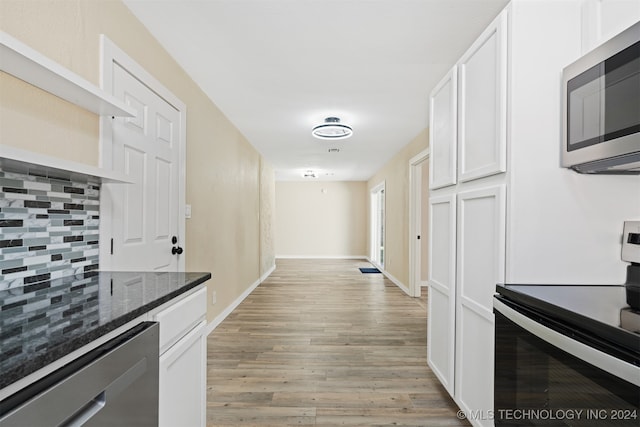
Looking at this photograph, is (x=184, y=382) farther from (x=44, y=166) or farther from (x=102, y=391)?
(x=44, y=166)

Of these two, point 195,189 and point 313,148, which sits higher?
point 313,148

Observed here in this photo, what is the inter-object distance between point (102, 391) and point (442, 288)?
1806 mm

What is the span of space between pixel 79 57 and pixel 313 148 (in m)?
3.90

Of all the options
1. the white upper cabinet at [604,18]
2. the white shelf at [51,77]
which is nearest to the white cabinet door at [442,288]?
the white upper cabinet at [604,18]

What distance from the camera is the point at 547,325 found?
96 centimetres

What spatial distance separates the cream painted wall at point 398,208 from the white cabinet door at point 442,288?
2.32m

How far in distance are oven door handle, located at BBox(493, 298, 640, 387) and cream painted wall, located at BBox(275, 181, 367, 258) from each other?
27.6 ft

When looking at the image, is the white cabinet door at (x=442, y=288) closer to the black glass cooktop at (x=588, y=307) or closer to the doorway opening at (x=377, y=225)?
the black glass cooktop at (x=588, y=307)

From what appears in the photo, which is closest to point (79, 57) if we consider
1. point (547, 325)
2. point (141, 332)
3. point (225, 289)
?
point (141, 332)

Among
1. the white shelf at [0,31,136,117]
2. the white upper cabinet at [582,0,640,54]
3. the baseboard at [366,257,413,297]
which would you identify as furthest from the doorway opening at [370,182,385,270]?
the white shelf at [0,31,136,117]

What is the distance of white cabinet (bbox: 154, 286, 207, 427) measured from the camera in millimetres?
1127

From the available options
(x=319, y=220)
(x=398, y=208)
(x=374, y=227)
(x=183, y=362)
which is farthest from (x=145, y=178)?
(x=319, y=220)

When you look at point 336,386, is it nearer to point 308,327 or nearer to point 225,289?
point 308,327

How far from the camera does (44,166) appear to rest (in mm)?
1078
